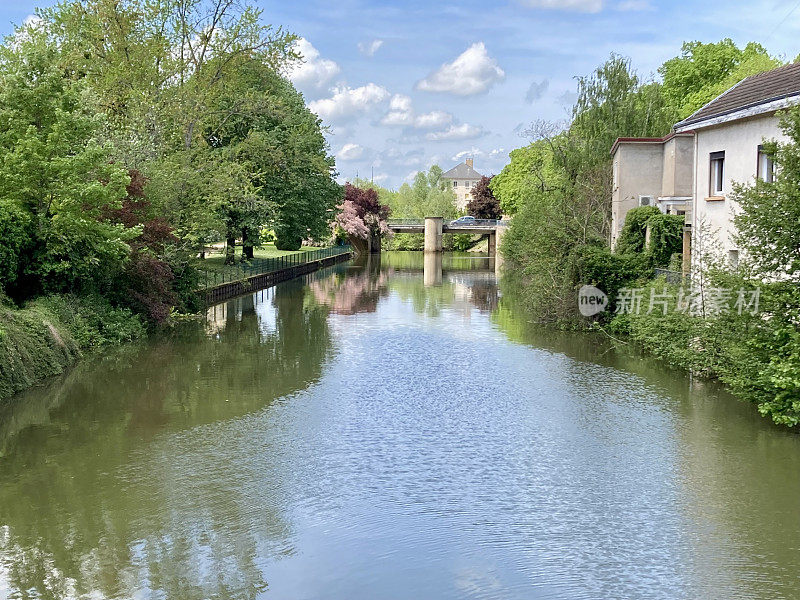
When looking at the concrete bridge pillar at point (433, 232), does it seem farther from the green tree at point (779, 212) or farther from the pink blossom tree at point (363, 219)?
the green tree at point (779, 212)

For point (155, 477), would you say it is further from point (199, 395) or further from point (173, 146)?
point (173, 146)

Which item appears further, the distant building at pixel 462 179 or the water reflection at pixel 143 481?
the distant building at pixel 462 179

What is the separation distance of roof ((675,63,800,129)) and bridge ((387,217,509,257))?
64.3 m

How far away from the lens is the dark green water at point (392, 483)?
9.96m

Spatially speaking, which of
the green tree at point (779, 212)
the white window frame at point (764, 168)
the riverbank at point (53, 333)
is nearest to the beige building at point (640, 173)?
the white window frame at point (764, 168)

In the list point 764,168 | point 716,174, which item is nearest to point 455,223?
point 716,174

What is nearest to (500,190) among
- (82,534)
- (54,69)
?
(54,69)

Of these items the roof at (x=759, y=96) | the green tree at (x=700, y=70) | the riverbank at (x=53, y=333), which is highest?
the green tree at (x=700, y=70)

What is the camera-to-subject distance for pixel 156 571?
9.95 metres

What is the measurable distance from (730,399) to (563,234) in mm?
11904

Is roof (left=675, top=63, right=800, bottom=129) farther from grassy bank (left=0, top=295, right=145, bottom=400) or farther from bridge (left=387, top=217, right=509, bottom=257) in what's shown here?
bridge (left=387, top=217, right=509, bottom=257)

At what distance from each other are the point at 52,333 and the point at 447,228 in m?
76.8

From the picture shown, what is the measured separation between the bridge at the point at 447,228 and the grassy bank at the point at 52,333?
67165mm

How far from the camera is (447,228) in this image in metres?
96.0
